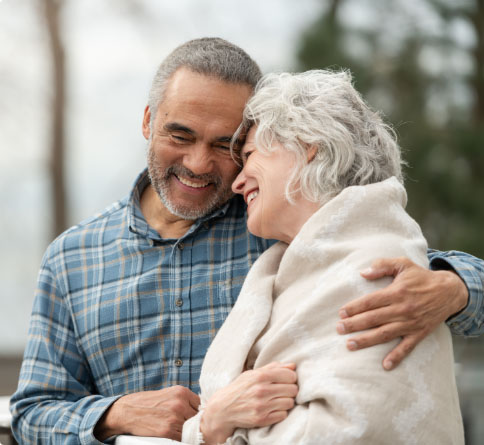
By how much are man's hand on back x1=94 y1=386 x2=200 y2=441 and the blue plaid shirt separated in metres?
0.09

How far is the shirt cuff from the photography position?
198cm

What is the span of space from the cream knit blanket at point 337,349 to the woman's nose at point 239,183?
29 cm

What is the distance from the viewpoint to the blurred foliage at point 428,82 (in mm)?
4969

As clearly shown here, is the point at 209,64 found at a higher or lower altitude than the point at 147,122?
higher

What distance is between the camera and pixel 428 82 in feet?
16.8

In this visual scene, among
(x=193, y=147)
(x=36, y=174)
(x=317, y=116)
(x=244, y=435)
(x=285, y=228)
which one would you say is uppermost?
(x=317, y=116)

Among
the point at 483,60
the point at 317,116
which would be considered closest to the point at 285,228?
the point at 317,116

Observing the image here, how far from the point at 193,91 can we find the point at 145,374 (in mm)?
858

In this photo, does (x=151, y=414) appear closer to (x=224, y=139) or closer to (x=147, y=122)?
(x=224, y=139)

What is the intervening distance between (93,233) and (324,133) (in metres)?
0.92

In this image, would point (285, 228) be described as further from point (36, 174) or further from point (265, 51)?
point (36, 174)

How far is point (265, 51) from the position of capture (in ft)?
16.8

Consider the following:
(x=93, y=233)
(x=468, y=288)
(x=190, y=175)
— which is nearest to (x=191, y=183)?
(x=190, y=175)

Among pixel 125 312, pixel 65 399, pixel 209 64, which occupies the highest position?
pixel 209 64
